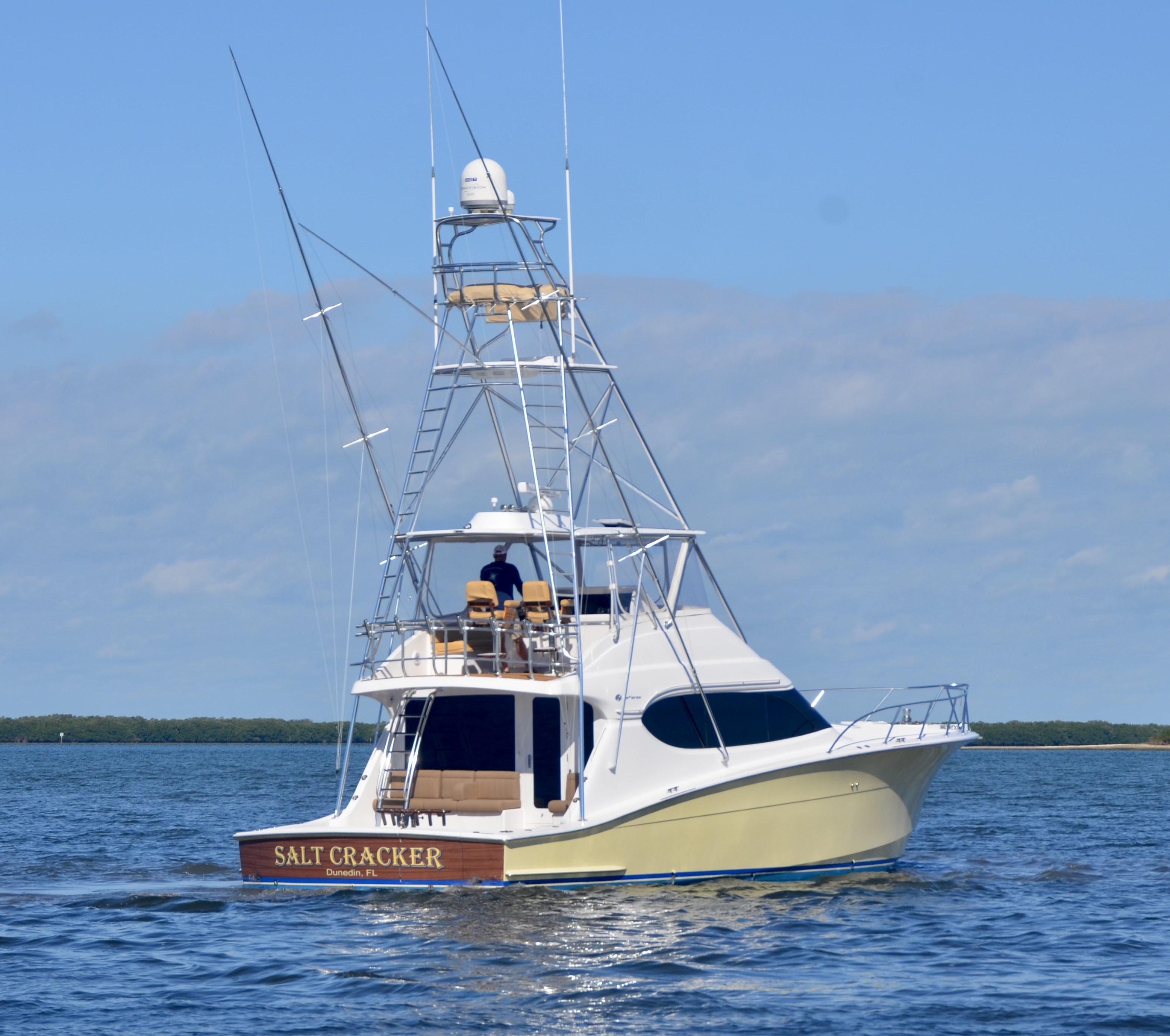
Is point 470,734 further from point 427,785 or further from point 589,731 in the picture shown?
point 589,731

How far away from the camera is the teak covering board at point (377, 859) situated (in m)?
17.7

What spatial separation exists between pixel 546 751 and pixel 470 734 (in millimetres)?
943

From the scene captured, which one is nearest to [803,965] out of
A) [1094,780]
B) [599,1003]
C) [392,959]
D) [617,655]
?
[599,1003]

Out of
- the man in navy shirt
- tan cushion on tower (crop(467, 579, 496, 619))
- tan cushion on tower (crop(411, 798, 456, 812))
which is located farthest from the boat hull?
the man in navy shirt

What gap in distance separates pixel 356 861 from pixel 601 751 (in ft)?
9.66

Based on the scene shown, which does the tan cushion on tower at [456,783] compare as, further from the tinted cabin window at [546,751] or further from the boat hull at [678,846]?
the boat hull at [678,846]

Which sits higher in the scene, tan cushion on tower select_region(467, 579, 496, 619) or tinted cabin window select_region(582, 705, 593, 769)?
tan cushion on tower select_region(467, 579, 496, 619)

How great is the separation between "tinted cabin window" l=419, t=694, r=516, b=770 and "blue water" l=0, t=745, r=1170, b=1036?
6.33 feet

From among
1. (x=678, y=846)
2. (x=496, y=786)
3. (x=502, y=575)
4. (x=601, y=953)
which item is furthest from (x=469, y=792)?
(x=601, y=953)

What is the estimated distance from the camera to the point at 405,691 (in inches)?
757

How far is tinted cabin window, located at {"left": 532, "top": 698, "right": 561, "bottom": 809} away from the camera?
19219 millimetres

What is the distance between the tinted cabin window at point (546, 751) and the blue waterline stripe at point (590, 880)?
154 centimetres

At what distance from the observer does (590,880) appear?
17828 millimetres

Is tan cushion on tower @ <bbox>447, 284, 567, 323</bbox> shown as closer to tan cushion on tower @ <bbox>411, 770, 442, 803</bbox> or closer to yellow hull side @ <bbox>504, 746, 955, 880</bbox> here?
tan cushion on tower @ <bbox>411, 770, 442, 803</bbox>
